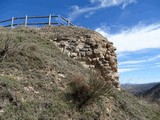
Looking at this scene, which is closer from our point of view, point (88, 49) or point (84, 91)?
point (84, 91)

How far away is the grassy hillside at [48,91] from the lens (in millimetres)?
9570

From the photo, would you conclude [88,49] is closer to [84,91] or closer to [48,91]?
[84,91]

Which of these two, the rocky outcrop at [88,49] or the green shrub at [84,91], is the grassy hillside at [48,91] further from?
the rocky outcrop at [88,49]

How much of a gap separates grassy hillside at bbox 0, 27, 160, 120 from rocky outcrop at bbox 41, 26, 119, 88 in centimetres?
257

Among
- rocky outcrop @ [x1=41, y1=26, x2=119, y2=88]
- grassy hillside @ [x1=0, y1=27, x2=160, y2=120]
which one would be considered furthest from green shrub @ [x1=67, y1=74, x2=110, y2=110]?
rocky outcrop @ [x1=41, y1=26, x2=119, y2=88]

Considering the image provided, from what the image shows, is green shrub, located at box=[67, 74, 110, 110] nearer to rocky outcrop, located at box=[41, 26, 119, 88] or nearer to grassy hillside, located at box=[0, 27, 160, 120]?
grassy hillside, located at box=[0, 27, 160, 120]

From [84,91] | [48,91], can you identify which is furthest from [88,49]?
[48,91]

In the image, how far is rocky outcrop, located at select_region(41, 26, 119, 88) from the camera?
17.8 meters

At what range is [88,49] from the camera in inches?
715

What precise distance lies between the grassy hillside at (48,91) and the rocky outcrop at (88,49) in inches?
101

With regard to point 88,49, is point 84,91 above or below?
below

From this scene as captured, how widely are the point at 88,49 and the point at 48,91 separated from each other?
752 cm

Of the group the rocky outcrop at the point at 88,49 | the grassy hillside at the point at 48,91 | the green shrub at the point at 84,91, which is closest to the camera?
the grassy hillside at the point at 48,91

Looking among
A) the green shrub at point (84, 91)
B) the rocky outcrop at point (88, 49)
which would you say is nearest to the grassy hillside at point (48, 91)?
the green shrub at point (84, 91)
